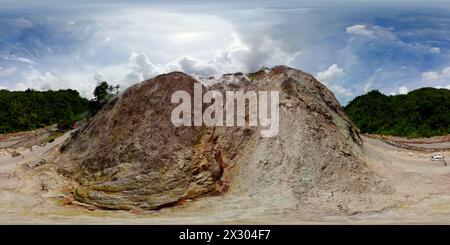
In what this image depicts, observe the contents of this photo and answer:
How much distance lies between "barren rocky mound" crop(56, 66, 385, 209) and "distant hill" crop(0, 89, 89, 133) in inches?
1738

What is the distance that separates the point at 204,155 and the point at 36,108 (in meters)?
62.2

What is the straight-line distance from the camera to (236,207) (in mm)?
24547

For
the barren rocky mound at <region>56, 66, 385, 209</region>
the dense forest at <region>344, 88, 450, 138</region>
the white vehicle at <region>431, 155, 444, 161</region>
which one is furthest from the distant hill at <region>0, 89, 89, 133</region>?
the white vehicle at <region>431, 155, 444, 161</region>

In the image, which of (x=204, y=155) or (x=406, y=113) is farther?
(x=406, y=113)

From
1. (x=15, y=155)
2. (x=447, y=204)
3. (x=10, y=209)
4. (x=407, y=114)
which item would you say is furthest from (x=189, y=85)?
(x=407, y=114)

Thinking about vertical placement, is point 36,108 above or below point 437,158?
above

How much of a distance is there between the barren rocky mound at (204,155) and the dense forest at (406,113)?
3556cm

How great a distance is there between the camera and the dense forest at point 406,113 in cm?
6556

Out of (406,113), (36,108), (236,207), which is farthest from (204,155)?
(36,108)

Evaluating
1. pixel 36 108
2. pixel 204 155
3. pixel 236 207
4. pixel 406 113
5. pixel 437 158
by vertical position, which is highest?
pixel 36 108

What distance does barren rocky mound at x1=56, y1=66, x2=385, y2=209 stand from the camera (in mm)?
26328

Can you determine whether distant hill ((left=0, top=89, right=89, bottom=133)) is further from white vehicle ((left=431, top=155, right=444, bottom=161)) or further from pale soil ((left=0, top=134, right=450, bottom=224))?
white vehicle ((left=431, top=155, right=444, bottom=161))

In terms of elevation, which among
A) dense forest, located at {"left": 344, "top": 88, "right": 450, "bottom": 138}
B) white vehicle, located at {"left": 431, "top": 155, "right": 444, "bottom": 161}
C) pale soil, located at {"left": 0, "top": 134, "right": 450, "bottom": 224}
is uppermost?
dense forest, located at {"left": 344, "top": 88, "right": 450, "bottom": 138}

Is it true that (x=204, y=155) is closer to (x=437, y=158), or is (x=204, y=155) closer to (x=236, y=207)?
(x=236, y=207)
